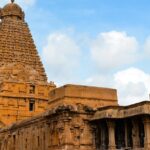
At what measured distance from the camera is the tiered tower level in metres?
68.2

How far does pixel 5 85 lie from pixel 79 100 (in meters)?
26.5

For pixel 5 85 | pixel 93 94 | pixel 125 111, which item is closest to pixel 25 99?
pixel 5 85

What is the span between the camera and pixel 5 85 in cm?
6825

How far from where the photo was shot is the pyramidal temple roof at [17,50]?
7075cm

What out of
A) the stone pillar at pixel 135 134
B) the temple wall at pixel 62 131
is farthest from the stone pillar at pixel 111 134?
the temple wall at pixel 62 131

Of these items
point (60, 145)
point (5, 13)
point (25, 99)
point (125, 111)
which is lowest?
point (60, 145)

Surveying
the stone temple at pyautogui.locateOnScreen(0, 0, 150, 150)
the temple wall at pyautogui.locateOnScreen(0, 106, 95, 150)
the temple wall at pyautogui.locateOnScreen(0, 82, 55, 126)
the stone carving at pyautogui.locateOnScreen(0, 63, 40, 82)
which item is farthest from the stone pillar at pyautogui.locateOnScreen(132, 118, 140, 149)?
the stone carving at pyautogui.locateOnScreen(0, 63, 40, 82)

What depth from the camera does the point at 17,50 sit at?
73938 mm

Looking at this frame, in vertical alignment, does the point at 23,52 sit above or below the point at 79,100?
above

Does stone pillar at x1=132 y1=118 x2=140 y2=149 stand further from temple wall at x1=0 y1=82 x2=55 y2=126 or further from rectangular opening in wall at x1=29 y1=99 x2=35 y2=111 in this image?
rectangular opening in wall at x1=29 y1=99 x2=35 y2=111

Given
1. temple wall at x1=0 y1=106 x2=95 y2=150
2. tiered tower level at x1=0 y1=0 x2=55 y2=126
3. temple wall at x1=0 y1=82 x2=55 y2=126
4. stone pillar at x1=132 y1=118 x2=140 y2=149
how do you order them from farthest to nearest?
tiered tower level at x1=0 y1=0 x2=55 y2=126 < temple wall at x1=0 y1=82 x2=55 y2=126 < temple wall at x1=0 y1=106 x2=95 y2=150 < stone pillar at x1=132 y1=118 x2=140 y2=149

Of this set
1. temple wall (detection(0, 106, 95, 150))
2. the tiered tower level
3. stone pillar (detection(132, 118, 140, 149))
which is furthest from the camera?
the tiered tower level

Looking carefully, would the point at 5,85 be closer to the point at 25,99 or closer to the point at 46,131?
the point at 25,99

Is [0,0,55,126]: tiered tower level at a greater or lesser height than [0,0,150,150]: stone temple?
greater
